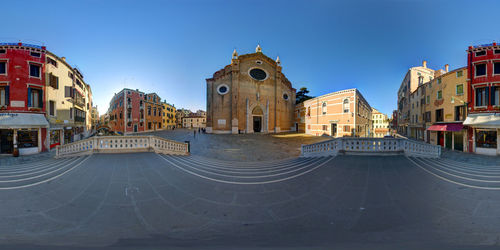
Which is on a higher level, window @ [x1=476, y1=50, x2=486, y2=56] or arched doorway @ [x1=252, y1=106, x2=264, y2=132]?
window @ [x1=476, y1=50, x2=486, y2=56]

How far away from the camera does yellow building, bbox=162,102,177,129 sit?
5331 cm

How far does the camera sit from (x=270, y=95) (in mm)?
39094

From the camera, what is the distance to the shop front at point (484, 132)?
1369cm

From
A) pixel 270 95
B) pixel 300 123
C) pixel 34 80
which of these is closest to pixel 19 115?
pixel 34 80

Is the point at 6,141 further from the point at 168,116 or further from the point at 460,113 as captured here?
the point at 168,116

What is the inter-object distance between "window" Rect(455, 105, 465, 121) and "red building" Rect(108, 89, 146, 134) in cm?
4886

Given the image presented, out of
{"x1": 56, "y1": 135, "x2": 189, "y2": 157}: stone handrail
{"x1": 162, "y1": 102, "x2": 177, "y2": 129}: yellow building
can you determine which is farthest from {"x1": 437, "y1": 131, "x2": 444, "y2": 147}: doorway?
{"x1": 162, "y1": 102, "x2": 177, "y2": 129}: yellow building

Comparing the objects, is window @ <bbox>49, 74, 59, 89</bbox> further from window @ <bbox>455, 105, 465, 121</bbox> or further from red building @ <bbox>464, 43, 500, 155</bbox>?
window @ <bbox>455, 105, 465, 121</bbox>

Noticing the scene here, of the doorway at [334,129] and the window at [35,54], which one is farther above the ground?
the window at [35,54]

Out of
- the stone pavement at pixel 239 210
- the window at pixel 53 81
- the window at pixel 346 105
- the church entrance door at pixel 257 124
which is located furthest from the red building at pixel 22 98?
the window at pixel 346 105

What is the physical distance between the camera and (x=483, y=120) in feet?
45.7

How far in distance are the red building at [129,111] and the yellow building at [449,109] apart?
158 ft

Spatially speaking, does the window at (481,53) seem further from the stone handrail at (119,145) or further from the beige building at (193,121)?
the beige building at (193,121)

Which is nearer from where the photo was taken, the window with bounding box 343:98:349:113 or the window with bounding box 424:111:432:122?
the window with bounding box 424:111:432:122
